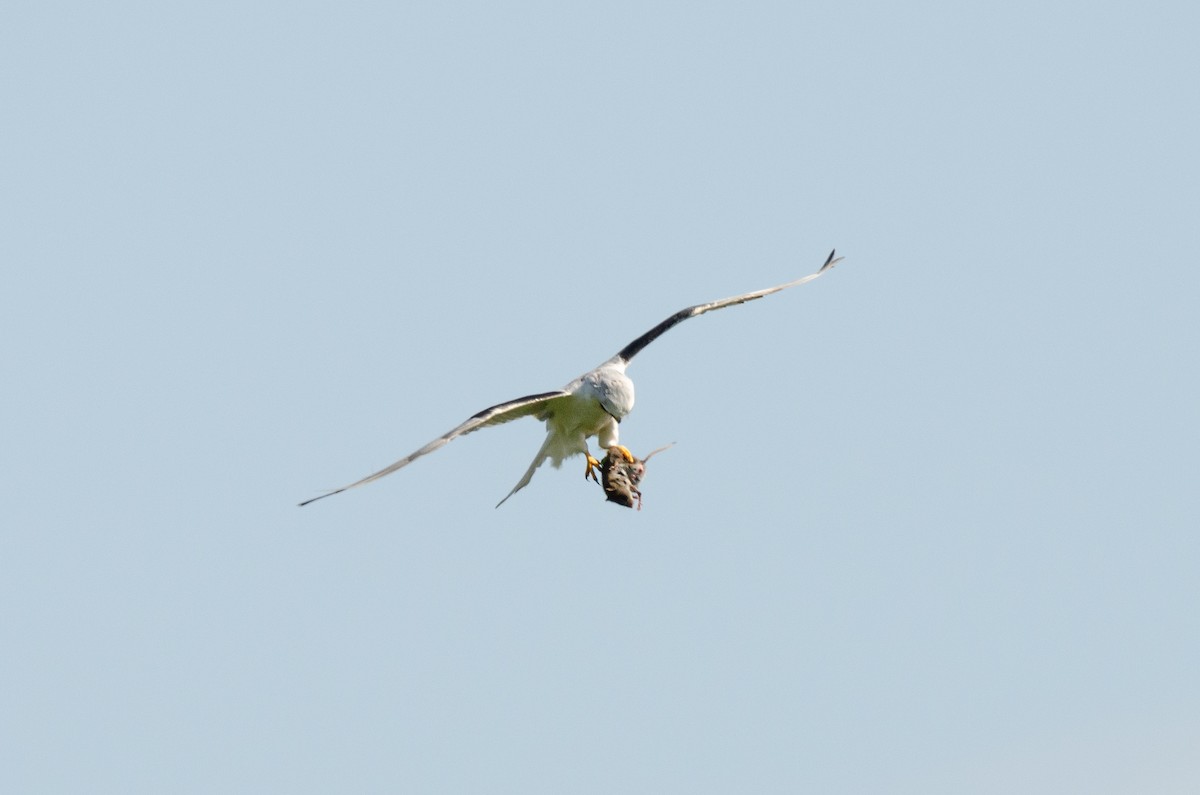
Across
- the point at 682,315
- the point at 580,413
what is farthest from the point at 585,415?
the point at 682,315

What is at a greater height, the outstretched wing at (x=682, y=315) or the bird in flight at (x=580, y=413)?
the outstretched wing at (x=682, y=315)

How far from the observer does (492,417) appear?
20.5 metres

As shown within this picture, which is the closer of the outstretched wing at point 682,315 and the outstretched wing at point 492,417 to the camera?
the outstretched wing at point 492,417

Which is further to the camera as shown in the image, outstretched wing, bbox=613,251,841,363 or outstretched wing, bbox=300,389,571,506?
outstretched wing, bbox=613,251,841,363

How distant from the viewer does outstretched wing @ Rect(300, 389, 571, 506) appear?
59.8 ft

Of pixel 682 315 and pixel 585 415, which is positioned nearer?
pixel 585 415

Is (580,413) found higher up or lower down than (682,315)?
lower down

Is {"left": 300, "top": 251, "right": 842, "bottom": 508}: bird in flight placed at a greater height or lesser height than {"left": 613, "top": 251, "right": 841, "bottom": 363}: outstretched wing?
lesser

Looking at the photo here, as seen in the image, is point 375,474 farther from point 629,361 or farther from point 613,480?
point 629,361

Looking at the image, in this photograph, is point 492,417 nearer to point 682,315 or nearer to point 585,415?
point 585,415

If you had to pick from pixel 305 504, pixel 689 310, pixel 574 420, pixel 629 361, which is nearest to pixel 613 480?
pixel 574 420

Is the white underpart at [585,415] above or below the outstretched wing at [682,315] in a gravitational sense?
below

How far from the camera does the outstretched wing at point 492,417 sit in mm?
18219

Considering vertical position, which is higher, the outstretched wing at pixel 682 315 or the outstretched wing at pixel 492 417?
the outstretched wing at pixel 682 315
